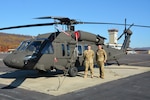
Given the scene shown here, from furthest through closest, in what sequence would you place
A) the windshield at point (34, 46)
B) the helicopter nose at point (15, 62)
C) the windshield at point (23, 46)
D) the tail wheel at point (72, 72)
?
the tail wheel at point (72, 72)
the windshield at point (23, 46)
the windshield at point (34, 46)
the helicopter nose at point (15, 62)

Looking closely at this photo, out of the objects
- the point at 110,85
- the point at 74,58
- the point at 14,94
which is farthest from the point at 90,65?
the point at 14,94

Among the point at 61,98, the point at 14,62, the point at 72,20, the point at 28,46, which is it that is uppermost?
the point at 72,20

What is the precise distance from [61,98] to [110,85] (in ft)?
10.6

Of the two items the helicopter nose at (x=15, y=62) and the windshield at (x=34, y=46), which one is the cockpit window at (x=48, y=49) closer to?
the windshield at (x=34, y=46)

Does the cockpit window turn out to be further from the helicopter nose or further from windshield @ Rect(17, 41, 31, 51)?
the helicopter nose

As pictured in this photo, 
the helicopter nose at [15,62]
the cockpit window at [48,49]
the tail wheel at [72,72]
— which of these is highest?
the cockpit window at [48,49]

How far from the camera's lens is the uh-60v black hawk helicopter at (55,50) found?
38.2ft

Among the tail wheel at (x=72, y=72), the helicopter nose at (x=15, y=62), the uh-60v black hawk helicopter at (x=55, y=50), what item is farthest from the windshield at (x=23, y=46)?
the tail wheel at (x=72, y=72)

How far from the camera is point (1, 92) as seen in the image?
916cm

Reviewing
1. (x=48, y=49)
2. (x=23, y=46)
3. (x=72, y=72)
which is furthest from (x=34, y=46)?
(x=72, y=72)

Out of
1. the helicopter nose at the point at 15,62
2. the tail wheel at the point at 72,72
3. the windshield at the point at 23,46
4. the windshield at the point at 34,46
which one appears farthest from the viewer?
the tail wheel at the point at 72,72

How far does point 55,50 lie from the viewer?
509 inches

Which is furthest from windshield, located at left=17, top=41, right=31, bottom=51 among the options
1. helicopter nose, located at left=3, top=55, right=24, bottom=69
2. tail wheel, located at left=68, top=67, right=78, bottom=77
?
tail wheel, located at left=68, top=67, right=78, bottom=77

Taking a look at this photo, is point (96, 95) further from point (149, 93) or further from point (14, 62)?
point (14, 62)
